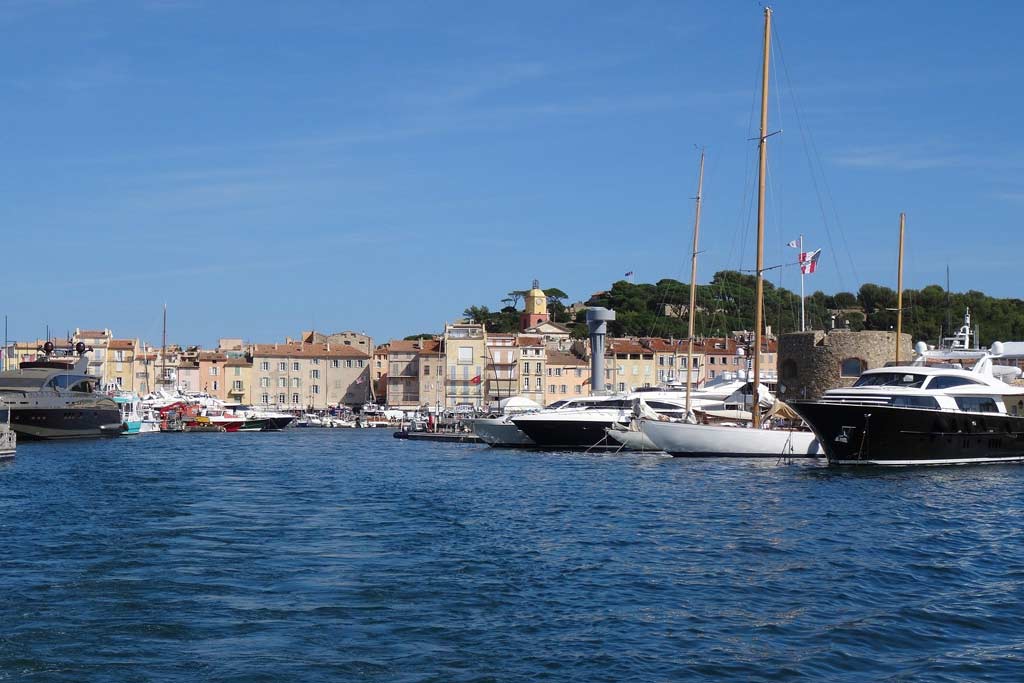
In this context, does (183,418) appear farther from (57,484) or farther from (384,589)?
(384,589)

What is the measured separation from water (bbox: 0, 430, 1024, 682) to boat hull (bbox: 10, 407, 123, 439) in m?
29.3

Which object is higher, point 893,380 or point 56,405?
point 893,380

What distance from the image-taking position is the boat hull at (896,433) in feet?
117

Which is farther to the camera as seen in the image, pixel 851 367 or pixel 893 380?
pixel 851 367

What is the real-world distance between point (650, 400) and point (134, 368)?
7627cm

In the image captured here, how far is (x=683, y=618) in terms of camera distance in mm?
15438

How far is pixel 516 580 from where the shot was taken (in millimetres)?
18031

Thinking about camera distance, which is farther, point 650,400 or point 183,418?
point 183,418

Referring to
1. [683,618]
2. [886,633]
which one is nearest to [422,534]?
Result: [683,618]

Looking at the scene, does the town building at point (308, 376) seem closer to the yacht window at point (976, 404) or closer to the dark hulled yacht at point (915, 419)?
the dark hulled yacht at point (915, 419)

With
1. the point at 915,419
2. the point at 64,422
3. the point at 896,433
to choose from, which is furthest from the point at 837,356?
the point at 64,422

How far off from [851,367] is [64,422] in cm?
4164

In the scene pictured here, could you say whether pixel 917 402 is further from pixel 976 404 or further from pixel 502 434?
pixel 502 434

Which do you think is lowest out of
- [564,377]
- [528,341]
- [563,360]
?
[564,377]
